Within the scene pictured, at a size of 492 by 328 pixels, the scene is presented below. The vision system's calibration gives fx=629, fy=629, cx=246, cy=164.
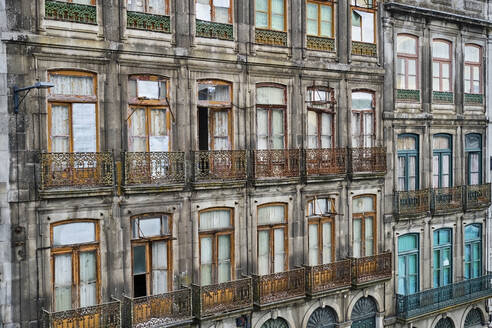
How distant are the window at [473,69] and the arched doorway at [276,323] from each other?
41.3 ft

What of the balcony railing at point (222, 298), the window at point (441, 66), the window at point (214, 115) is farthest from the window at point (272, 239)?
the window at point (441, 66)

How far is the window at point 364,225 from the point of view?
21.9 metres

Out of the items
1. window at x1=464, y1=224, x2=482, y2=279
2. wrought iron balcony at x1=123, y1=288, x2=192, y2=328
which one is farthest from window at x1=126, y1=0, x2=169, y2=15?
window at x1=464, y1=224, x2=482, y2=279

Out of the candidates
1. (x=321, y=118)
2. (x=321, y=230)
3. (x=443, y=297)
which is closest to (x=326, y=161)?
(x=321, y=118)

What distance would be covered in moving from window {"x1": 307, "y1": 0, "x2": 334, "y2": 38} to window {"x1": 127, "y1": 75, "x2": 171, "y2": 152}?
19.3 feet

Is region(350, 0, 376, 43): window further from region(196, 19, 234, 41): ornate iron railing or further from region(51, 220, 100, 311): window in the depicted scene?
region(51, 220, 100, 311): window

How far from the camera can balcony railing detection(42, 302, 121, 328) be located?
14992 millimetres

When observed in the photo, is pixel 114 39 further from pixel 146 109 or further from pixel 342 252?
pixel 342 252

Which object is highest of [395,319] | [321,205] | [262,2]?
[262,2]

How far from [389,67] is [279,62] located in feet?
17.3

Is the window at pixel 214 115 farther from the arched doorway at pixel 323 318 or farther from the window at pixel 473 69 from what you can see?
the window at pixel 473 69

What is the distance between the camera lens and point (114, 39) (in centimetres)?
1638

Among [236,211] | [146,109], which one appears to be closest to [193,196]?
[236,211]

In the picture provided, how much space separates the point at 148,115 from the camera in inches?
675
